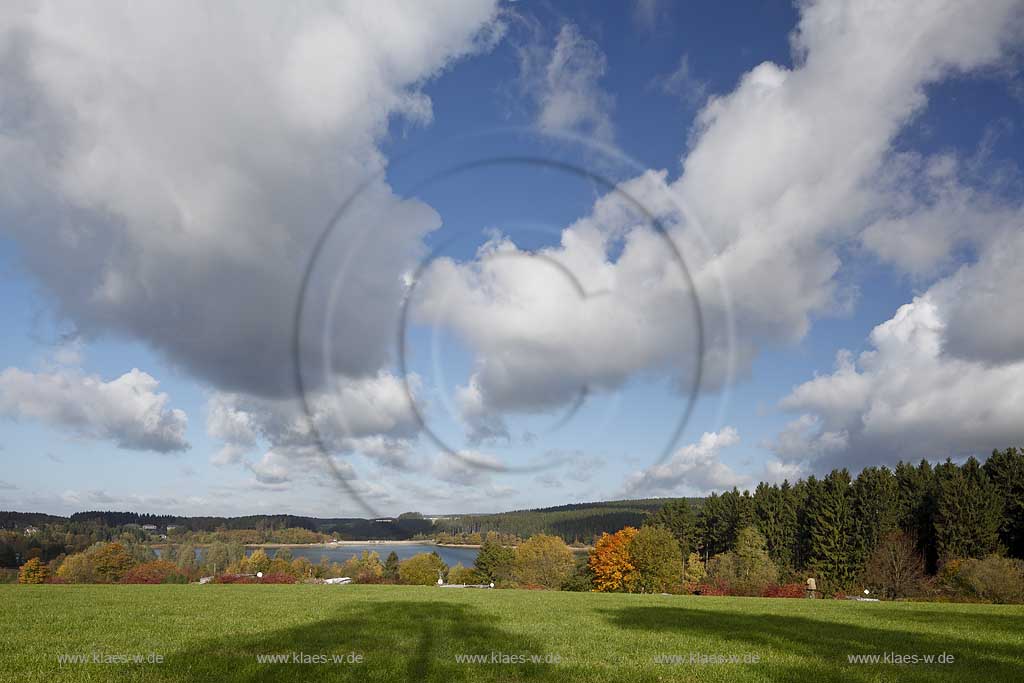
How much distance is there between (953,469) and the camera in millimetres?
76938

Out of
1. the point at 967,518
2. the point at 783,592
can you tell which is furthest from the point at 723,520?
the point at 783,592

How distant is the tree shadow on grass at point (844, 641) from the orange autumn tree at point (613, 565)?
5769cm

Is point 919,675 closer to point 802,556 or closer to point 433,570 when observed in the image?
point 802,556

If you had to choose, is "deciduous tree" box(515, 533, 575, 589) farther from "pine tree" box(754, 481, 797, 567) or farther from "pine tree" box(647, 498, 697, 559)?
"pine tree" box(754, 481, 797, 567)

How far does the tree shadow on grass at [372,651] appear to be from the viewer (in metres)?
10.3

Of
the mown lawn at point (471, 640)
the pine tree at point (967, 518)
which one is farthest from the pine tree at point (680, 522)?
the mown lawn at point (471, 640)

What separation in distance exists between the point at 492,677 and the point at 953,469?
290ft

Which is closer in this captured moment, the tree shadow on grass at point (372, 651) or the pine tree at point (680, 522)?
the tree shadow on grass at point (372, 651)

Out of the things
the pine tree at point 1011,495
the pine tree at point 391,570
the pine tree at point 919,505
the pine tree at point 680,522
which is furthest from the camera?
the pine tree at point 680,522

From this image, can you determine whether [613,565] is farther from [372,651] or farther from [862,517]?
[372,651]

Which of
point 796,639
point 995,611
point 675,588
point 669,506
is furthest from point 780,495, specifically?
point 796,639

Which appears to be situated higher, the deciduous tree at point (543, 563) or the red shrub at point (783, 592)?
the red shrub at point (783, 592)

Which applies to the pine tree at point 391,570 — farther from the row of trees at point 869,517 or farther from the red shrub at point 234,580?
the red shrub at point 234,580

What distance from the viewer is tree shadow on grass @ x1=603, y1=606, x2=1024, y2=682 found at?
37.3 feet
